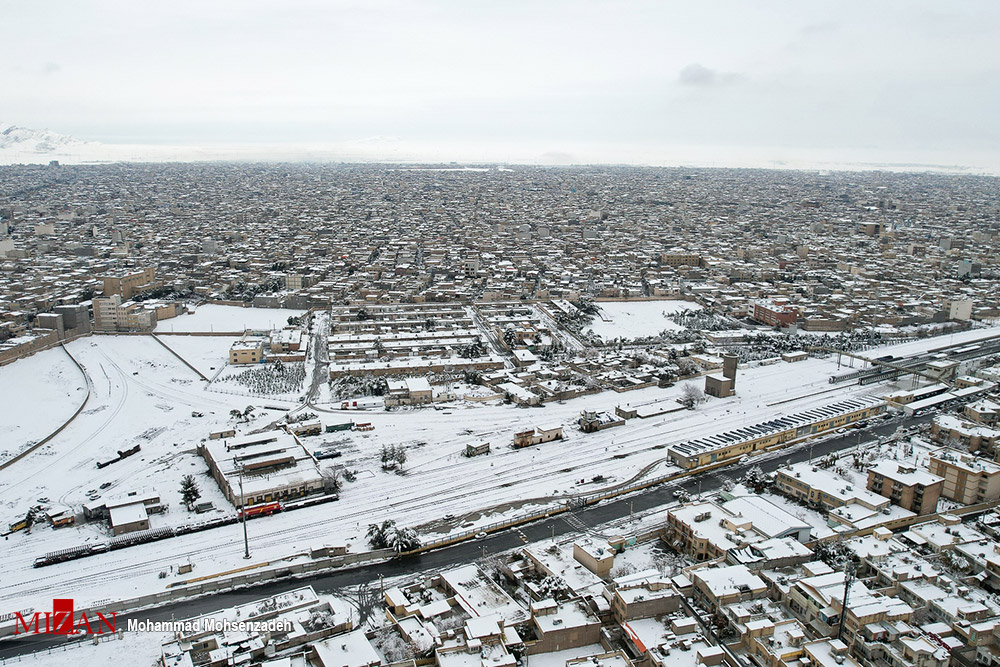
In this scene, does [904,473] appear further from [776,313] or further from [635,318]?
[635,318]

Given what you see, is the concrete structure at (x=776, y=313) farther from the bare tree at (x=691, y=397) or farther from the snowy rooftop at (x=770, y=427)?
the bare tree at (x=691, y=397)

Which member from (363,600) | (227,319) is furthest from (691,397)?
(227,319)

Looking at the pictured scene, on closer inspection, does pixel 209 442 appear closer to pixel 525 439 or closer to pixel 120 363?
pixel 525 439

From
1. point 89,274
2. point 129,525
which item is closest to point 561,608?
point 129,525

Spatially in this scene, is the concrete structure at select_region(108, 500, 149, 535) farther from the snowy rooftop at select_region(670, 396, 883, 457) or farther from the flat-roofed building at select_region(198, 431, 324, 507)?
the snowy rooftop at select_region(670, 396, 883, 457)

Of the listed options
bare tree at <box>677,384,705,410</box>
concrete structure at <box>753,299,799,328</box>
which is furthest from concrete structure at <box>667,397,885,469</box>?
concrete structure at <box>753,299,799,328</box>
